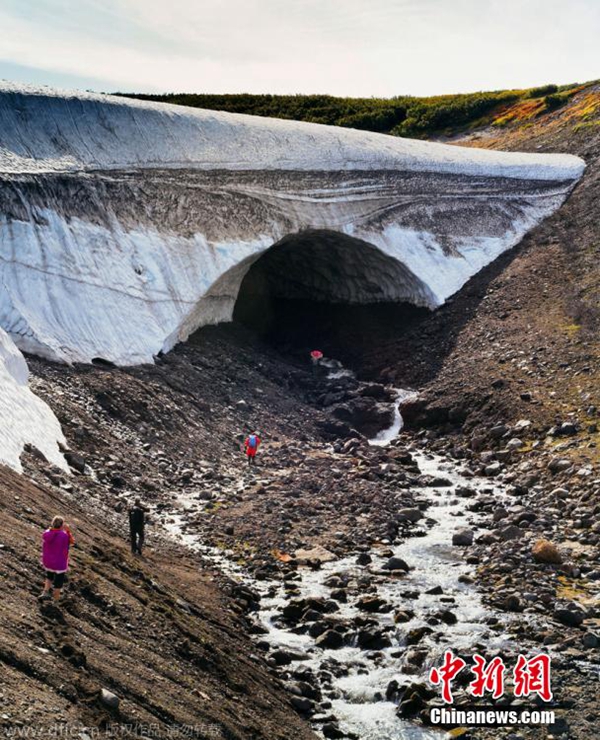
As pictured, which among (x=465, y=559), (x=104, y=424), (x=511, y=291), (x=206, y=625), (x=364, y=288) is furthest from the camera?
(x=364, y=288)

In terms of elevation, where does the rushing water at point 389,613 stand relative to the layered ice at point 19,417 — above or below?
below

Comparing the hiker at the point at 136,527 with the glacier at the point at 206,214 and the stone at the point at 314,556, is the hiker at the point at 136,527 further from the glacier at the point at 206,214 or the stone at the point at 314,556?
the glacier at the point at 206,214

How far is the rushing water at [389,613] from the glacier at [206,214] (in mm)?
7671

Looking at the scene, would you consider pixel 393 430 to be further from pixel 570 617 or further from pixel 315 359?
pixel 570 617

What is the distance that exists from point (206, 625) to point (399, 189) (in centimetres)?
2556

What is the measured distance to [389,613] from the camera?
52.1 feet

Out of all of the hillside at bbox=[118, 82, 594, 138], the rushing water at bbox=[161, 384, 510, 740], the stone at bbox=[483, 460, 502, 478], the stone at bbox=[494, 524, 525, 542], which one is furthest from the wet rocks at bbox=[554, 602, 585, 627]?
the hillside at bbox=[118, 82, 594, 138]

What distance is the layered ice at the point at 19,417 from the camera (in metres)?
17.6

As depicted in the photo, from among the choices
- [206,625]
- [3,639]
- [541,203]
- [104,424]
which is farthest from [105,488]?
[541,203]

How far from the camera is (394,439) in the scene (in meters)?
27.7

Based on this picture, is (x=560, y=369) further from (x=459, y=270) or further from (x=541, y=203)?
(x=541, y=203)

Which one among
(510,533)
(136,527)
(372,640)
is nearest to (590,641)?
(372,640)

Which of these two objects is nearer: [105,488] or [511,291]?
[105,488]

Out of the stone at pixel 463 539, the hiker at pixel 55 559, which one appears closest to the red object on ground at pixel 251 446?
the stone at pixel 463 539
